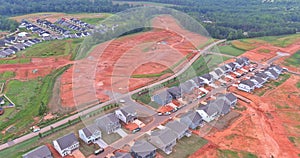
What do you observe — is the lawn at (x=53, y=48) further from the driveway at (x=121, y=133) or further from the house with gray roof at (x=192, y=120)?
the house with gray roof at (x=192, y=120)

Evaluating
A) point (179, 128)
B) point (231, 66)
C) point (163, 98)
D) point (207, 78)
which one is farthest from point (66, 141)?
point (231, 66)

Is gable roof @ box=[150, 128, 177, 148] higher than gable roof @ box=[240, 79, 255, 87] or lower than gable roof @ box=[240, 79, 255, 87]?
lower

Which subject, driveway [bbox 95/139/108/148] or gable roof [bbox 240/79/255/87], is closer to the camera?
driveway [bbox 95/139/108/148]

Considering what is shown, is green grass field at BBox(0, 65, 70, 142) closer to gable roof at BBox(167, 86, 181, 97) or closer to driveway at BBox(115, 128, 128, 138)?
driveway at BBox(115, 128, 128, 138)

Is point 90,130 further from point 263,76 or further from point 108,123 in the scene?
point 263,76

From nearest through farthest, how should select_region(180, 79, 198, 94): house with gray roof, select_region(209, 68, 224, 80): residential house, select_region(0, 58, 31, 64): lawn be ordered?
select_region(180, 79, 198, 94): house with gray roof, select_region(209, 68, 224, 80): residential house, select_region(0, 58, 31, 64): lawn

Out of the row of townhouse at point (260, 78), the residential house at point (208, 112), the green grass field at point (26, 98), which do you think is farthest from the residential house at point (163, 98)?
the green grass field at point (26, 98)

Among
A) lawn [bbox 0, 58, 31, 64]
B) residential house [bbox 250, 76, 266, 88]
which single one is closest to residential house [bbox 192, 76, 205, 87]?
residential house [bbox 250, 76, 266, 88]
